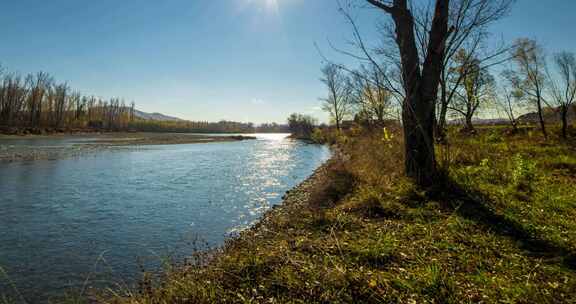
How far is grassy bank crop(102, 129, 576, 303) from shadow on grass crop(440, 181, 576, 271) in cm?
2

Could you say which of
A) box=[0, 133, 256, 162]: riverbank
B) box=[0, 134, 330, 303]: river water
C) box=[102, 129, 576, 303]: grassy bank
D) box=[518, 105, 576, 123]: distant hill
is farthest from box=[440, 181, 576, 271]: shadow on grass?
box=[518, 105, 576, 123]: distant hill

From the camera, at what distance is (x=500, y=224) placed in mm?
4520

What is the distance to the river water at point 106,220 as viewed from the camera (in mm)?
4770

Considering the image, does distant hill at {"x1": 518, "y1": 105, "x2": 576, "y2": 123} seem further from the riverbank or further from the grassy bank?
the riverbank

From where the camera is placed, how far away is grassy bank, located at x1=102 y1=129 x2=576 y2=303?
2.85m

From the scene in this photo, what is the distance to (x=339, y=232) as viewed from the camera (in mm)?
4734

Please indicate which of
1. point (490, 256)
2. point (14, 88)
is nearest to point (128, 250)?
point (490, 256)

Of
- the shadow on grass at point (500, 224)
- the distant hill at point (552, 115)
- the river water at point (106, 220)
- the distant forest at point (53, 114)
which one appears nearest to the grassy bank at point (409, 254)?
the shadow on grass at point (500, 224)

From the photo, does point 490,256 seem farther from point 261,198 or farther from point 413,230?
point 261,198

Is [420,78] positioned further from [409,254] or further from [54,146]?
[54,146]

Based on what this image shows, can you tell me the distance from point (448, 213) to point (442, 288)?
2737 millimetres

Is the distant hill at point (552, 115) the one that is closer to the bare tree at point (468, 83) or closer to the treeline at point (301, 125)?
Result: the bare tree at point (468, 83)

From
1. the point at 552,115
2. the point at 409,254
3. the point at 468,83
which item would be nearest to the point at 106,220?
the point at 409,254

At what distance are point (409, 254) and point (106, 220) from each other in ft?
25.1
